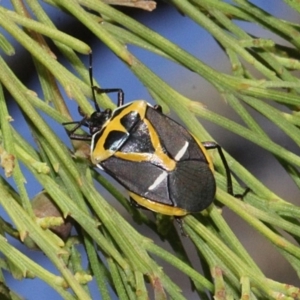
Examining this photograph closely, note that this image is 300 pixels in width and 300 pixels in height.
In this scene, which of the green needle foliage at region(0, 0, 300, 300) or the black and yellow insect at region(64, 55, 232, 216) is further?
the black and yellow insect at region(64, 55, 232, 216)

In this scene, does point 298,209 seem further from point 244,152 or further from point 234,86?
point 244,152

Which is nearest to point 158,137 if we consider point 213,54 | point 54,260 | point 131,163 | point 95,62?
point 131,163

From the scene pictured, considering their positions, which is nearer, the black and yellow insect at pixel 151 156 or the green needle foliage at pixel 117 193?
the green needle foliage at pixel 117 193
